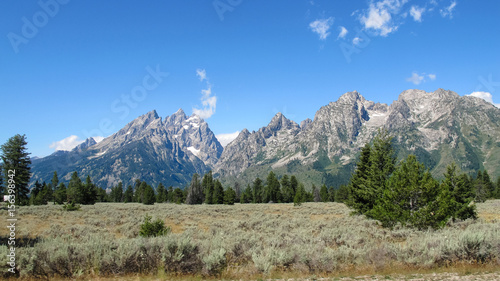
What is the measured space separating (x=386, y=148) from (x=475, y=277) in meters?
18.4

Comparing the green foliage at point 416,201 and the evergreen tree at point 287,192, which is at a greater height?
the green foliage at point 416,201

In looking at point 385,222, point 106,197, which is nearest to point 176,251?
point 385,222

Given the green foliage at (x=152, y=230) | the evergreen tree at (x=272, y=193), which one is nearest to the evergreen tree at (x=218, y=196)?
the evergreen tree at (x=272, y=193)

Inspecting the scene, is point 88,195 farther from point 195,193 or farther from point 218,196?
point 218,196

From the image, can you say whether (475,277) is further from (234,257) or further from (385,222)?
(385,222)

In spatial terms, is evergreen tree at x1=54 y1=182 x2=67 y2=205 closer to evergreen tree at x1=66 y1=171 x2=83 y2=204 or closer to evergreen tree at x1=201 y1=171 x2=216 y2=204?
evergreen tree at x1=66 y1=171 x2=83 y2=204

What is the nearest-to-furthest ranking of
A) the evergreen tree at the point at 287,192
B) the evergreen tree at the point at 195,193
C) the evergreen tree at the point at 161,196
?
1. the evergreen tree at the point at 195,193
2. the evergreen tree at the point at 287,192
3. the evergreen tree at the point at 161,196

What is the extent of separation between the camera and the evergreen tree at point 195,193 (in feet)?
275

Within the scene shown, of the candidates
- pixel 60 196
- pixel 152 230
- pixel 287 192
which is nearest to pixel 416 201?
pixel 152 230

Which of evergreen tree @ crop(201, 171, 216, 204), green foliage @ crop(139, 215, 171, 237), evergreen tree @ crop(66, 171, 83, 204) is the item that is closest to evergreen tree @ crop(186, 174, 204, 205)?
evergreen tree @ crop(201, 171, 216, 204)

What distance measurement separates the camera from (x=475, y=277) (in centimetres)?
878

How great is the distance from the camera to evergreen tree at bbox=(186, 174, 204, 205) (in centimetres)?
8397

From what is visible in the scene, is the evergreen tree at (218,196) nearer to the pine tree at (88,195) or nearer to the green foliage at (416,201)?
the pine tree at (88,195)

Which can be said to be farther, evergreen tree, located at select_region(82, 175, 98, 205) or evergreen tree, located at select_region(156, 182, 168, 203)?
evergreen tree, located at select_region(156, 182, 168, 203)
